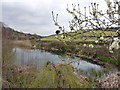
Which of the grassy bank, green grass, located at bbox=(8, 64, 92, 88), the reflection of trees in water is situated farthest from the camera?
the grassy bank

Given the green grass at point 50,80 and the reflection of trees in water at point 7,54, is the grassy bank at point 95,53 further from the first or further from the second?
the reflection of trees in water at point 7,54

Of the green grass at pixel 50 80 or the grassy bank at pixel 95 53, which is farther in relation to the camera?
the grassy bank at pixel 95 53

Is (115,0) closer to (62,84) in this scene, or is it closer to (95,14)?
(95,14)

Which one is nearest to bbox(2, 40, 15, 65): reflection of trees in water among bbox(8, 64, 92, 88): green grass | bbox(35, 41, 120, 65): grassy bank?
bbox(8, 64, 92, 88): green grass

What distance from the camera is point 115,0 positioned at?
71.3 inches

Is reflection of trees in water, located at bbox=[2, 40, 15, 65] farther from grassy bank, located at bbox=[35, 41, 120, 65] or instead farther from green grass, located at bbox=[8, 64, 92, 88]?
grassy bank, located at bbox=[35, 41, 120, 65]

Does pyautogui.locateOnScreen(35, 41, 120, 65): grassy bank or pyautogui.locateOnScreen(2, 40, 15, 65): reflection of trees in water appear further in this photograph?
pyautogui.locateOnScreen(35, 41, 120, 65): grassy bank

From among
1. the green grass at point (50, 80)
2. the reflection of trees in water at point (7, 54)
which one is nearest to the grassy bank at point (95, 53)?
the green grass at point (50, 80)

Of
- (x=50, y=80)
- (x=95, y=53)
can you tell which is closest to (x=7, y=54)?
(x=50, y=80)

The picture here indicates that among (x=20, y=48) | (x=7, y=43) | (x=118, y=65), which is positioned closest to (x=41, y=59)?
(x=20, y=48)

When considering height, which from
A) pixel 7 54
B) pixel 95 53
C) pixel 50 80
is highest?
pixel 7 54

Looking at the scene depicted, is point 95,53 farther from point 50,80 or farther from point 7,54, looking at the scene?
point 50,80

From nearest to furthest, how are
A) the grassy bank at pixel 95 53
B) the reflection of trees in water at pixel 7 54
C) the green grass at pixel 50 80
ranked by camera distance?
the green grass at pixel 50 80, the reflection of trees in water at pixel 7 54, the grassy bank at pixel 95 53

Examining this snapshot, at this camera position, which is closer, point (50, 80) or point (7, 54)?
point (50, 80)
